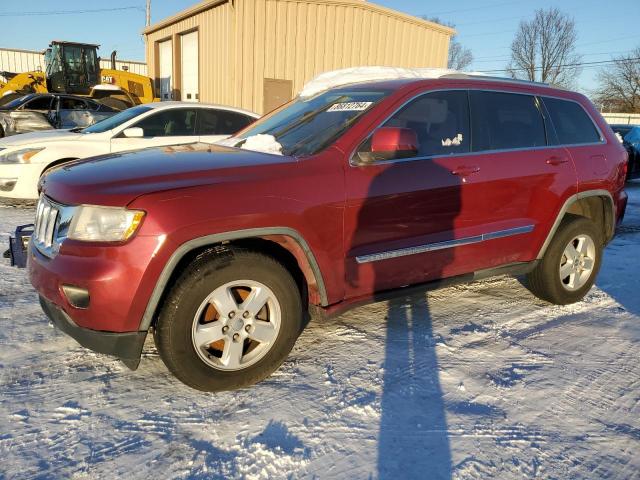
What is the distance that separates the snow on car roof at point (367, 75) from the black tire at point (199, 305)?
2009mm

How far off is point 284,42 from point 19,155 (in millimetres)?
10185

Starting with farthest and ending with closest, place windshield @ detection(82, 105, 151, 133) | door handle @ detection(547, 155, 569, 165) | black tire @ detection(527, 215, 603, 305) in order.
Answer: windshield @ detection(82, 105, 151, 133)
black tire @ detection(527, 215, 603, 305)
door handle @ detection(547, 155, 569, 165)

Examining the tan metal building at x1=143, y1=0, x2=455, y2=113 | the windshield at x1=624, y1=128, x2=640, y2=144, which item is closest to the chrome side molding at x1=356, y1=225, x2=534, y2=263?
the windshield at x1=624, y1=128, x2=640, y2=144

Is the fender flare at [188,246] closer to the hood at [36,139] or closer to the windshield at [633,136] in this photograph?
the hood at [36,139]

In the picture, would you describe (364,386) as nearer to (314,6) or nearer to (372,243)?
(372,243)

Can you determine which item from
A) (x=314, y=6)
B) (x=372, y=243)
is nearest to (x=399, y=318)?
(x=372, y=243)

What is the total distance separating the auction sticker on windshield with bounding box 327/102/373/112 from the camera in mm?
3365

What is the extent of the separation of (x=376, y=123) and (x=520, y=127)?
4.73ft

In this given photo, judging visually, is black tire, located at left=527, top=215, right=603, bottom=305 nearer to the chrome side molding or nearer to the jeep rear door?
the jeep rear door

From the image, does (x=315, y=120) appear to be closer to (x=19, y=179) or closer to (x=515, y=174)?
(x=515, y=174)

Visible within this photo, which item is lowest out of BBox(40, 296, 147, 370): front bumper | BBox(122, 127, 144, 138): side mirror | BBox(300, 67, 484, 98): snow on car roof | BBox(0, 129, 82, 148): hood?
BBox(40, 296, 147, 370): front bumper

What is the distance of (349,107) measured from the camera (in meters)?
3.45

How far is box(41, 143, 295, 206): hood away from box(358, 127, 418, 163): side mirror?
19.8 inches

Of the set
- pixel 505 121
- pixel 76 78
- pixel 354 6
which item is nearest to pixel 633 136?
pixel 354 6
